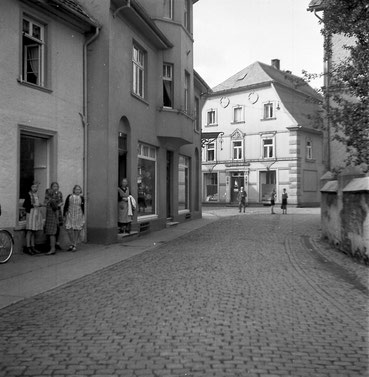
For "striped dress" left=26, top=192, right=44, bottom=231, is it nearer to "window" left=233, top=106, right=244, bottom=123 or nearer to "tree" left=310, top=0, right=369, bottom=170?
"tree" left=310, top=0, right=369, bottom=170

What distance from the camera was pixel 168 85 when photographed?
1769cm

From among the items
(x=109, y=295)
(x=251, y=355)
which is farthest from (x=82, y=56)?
(x=251, y=355)

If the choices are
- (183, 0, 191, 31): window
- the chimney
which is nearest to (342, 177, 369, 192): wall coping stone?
(183, 0, 191, 31): window

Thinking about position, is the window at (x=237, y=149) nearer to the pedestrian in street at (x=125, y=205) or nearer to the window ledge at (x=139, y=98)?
the window ledge at (x=139, y=98)

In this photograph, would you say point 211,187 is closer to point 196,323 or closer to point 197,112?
point 197,112

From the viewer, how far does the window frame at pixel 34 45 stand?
35.1 feet

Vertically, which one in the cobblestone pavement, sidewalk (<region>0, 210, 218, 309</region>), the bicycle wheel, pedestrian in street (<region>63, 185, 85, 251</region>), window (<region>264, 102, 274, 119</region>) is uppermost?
window (<region>264, 102, 274, 119</region>)

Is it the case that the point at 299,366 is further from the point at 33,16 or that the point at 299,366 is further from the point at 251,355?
the point at 33,16

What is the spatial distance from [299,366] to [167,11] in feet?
53.3

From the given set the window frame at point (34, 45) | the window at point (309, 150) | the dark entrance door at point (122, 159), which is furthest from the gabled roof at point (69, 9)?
the window at point (309, 150)

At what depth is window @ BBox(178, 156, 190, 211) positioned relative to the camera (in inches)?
814

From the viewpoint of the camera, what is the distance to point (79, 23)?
484 inches

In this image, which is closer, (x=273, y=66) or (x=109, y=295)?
(x=109, y=295)

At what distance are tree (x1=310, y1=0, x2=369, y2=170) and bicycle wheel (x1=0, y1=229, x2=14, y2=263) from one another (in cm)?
862
